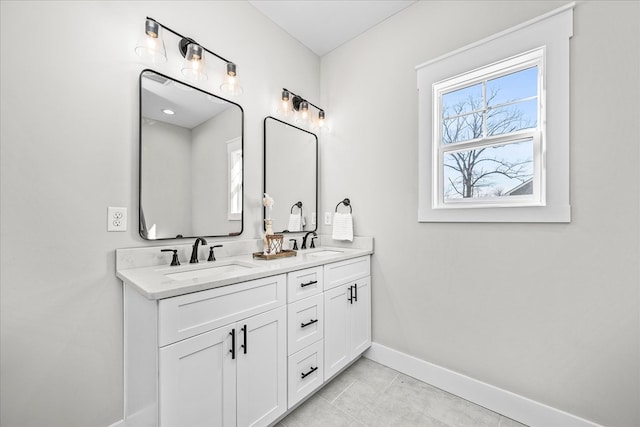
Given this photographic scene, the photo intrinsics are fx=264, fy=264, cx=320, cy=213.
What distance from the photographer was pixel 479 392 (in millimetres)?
1675

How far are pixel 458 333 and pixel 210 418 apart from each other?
1.56m

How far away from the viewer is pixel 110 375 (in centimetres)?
135

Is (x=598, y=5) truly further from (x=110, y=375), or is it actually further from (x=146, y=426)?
(x=110, y=375)

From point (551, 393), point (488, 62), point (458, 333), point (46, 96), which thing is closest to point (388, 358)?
point (458, 333)

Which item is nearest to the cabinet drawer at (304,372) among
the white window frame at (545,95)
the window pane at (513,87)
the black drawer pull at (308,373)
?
the black drawer pull at (308,373)

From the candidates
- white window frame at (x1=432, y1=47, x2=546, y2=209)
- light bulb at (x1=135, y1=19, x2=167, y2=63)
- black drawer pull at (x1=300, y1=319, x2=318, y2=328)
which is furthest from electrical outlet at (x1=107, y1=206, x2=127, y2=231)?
white window frame at (x1=432, y1=47, x2=546, y2=209)

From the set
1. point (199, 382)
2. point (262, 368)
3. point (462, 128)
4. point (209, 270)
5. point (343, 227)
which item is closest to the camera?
point (199, 382)

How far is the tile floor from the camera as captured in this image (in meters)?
1.52

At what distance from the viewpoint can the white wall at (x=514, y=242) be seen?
1.29m

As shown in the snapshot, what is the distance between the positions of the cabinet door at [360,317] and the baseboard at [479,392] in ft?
0.54

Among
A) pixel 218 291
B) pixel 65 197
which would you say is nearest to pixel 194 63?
pixel 65 197

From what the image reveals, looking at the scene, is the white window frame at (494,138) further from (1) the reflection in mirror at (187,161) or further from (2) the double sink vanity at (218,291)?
(1) the reflection in mirror at (187,161)

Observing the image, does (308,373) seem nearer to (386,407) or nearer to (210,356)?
(386,407)

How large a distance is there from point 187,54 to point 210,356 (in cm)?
166
